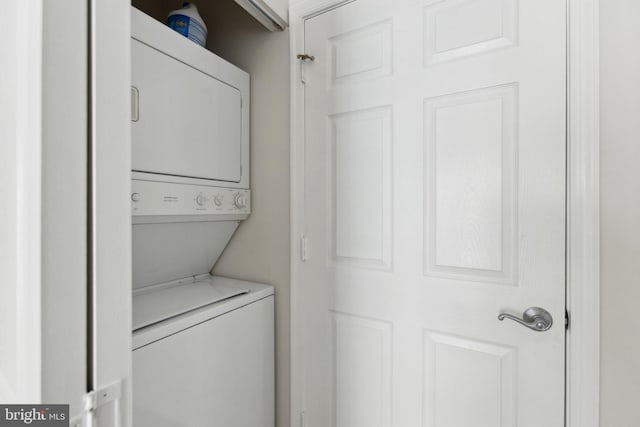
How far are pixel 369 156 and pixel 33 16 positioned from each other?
3.42 ft

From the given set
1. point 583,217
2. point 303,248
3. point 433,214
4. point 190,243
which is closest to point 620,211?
point 583,217

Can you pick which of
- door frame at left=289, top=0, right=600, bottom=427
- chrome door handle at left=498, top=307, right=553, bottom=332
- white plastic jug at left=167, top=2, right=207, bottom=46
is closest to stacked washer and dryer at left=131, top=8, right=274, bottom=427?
white plastic jug at left=167, top=2, right=207, bottom=46

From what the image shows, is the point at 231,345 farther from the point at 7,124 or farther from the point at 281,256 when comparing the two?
the point at 7,124

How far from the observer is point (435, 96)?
3.81 feet

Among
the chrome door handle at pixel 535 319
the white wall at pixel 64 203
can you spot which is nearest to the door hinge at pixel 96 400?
the white wall at pixel 64 203

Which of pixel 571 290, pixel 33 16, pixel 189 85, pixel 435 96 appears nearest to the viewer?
pixel 33 16

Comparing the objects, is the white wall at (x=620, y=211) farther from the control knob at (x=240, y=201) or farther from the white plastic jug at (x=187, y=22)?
the white plastic jug at (x=187, y=22)

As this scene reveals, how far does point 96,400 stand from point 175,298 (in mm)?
698

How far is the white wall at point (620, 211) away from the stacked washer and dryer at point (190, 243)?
128 cm

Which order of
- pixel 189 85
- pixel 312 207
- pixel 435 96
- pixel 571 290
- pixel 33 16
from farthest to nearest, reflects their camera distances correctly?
pixel 312 207, pixel 189 85, pixel 435 96, pixel 571 290, pixel 33 16

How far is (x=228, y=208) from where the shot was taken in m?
1.47

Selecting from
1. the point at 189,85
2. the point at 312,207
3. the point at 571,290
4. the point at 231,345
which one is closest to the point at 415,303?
the point at 571,290

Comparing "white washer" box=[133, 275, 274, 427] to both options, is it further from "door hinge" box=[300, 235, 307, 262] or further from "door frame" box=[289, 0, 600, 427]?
"door frame" box=[289, 0, 600, 427]

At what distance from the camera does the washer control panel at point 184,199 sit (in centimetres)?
110
